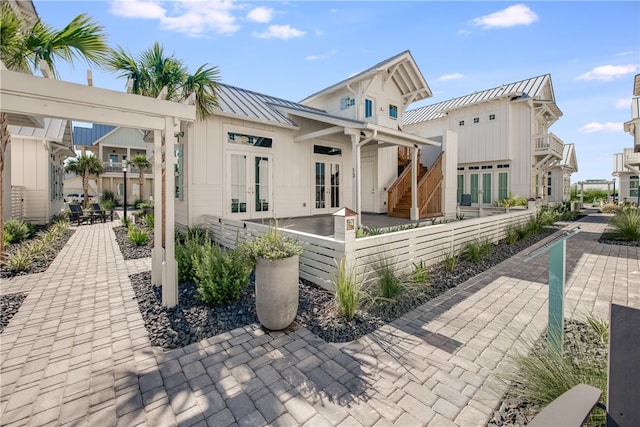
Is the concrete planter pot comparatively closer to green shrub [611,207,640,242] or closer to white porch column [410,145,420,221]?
white porch column [410,145,420,221]

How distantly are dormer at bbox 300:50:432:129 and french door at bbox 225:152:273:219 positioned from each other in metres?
4.53

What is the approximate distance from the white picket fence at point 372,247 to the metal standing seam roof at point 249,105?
12.5 feet

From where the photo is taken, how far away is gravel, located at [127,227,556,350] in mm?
3447

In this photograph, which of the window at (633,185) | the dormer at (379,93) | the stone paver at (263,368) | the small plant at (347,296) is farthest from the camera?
the window at (633,185)

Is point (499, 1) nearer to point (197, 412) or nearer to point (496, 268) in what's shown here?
point (496, 268)

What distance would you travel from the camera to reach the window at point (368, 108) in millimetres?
12242

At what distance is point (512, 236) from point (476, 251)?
3153 mm

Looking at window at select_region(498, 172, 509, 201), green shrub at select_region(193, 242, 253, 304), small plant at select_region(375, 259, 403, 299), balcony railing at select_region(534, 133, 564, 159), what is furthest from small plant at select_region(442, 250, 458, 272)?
balcony railing at select_region(534, 133, 564, 159)

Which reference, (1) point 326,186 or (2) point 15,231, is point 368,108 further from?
(2) point 15,231

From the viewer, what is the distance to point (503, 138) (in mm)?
16266

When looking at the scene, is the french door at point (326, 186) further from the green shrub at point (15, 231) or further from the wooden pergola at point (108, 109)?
the green shrub at point (15, 231)

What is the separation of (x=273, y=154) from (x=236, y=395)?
873 cm

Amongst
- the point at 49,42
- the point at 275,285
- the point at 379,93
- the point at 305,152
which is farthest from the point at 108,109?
the point at 379,93

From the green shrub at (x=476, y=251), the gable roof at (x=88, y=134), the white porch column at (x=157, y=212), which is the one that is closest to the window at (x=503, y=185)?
the green shrub at (x=476, y=251)
